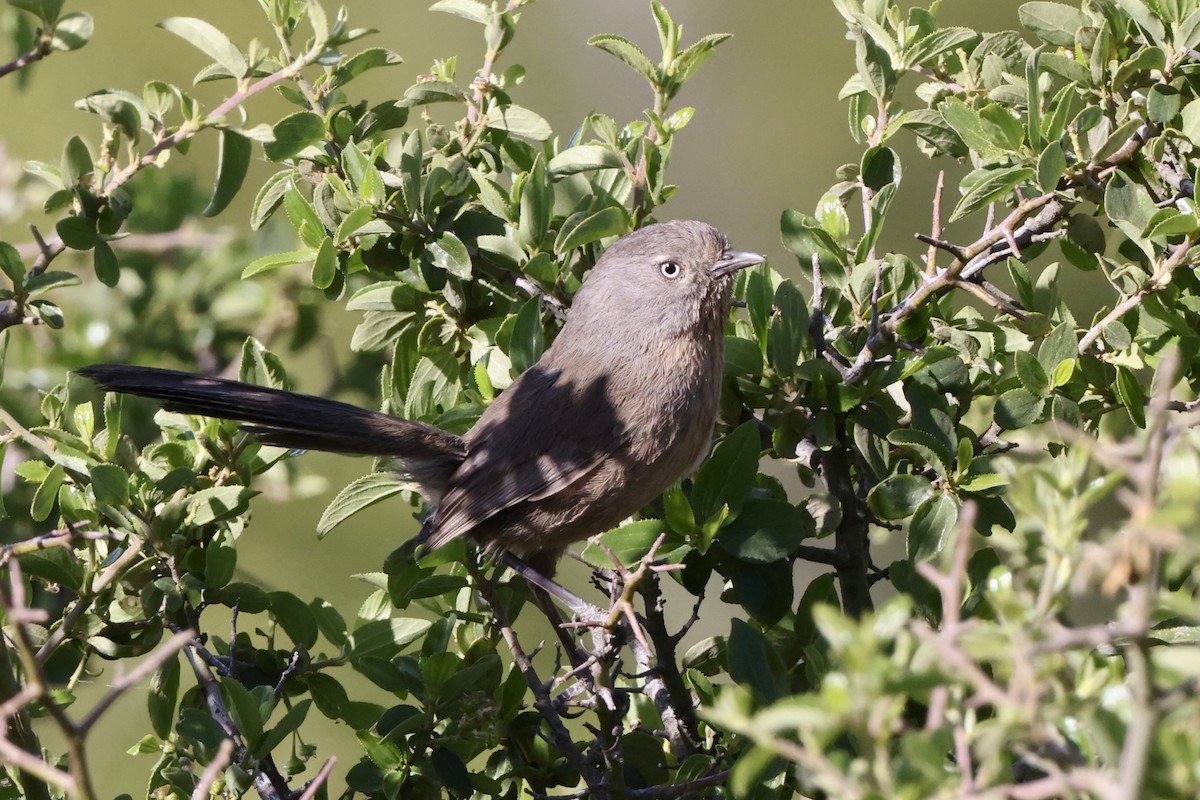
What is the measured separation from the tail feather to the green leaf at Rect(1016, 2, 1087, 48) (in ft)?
5.80

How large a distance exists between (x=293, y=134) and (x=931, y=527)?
1661mm

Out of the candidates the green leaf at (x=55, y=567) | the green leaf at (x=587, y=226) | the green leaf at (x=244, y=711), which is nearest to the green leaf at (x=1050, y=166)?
the green leaf at (x=587, y=226)

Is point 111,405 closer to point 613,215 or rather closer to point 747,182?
point 613,215

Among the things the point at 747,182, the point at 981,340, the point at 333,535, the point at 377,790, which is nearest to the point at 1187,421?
the point at 981,340

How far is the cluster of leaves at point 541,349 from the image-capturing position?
238 cm

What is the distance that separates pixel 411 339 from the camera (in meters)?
3.09

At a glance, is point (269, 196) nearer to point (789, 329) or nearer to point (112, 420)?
point (112, 420)

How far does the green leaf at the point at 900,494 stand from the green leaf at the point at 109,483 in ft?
4.97

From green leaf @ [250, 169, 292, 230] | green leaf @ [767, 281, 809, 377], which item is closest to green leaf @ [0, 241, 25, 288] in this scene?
green leaf @ [250, 169, 292, 230]

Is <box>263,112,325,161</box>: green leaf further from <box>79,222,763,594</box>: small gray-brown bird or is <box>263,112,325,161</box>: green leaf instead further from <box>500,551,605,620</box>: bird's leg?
<box>500,551,605,620</box>: bird's leg

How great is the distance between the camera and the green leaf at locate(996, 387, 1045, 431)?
8.05 feet

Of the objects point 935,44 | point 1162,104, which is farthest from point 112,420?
point 1162,104

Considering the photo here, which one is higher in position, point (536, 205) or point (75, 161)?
point (75, 161)

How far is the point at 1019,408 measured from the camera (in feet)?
8.09
